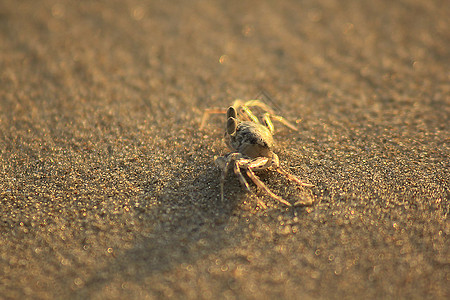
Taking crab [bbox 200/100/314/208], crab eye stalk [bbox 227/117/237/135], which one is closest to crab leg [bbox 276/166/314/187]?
crab [bbox 200/100/314/208]

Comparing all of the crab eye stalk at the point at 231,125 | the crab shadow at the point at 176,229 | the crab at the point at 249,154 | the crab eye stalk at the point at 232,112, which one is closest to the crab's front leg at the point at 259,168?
the crab at the point at 249,154

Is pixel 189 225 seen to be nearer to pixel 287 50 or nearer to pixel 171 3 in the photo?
pixel 287 50

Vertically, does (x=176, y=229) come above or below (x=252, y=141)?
below

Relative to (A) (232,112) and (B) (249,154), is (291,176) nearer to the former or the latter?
(B) (249,154)

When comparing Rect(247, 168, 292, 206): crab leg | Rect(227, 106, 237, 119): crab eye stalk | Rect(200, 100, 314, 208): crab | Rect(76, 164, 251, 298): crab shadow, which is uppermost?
Rect(227, 106, 237, 119): crab eye stalk

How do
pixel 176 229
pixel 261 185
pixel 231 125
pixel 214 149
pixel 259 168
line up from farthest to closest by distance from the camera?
pixel 214 149 < pixel 231 125 < pixel 259 168 < pixel 261 185 < pixel 176 229

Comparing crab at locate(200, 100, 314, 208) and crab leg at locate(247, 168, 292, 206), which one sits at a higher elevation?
crab at locate(200, 100, 314, 208)

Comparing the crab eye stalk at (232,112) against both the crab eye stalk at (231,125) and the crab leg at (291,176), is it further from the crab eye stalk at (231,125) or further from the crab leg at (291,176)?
the crab leg at (291,176)

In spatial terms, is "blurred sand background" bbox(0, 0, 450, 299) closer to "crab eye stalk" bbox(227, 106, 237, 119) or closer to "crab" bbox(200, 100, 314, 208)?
"crab" bbox(200, 100, 314, 208)

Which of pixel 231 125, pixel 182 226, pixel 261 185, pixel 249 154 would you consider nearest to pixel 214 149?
pixel 231 125
